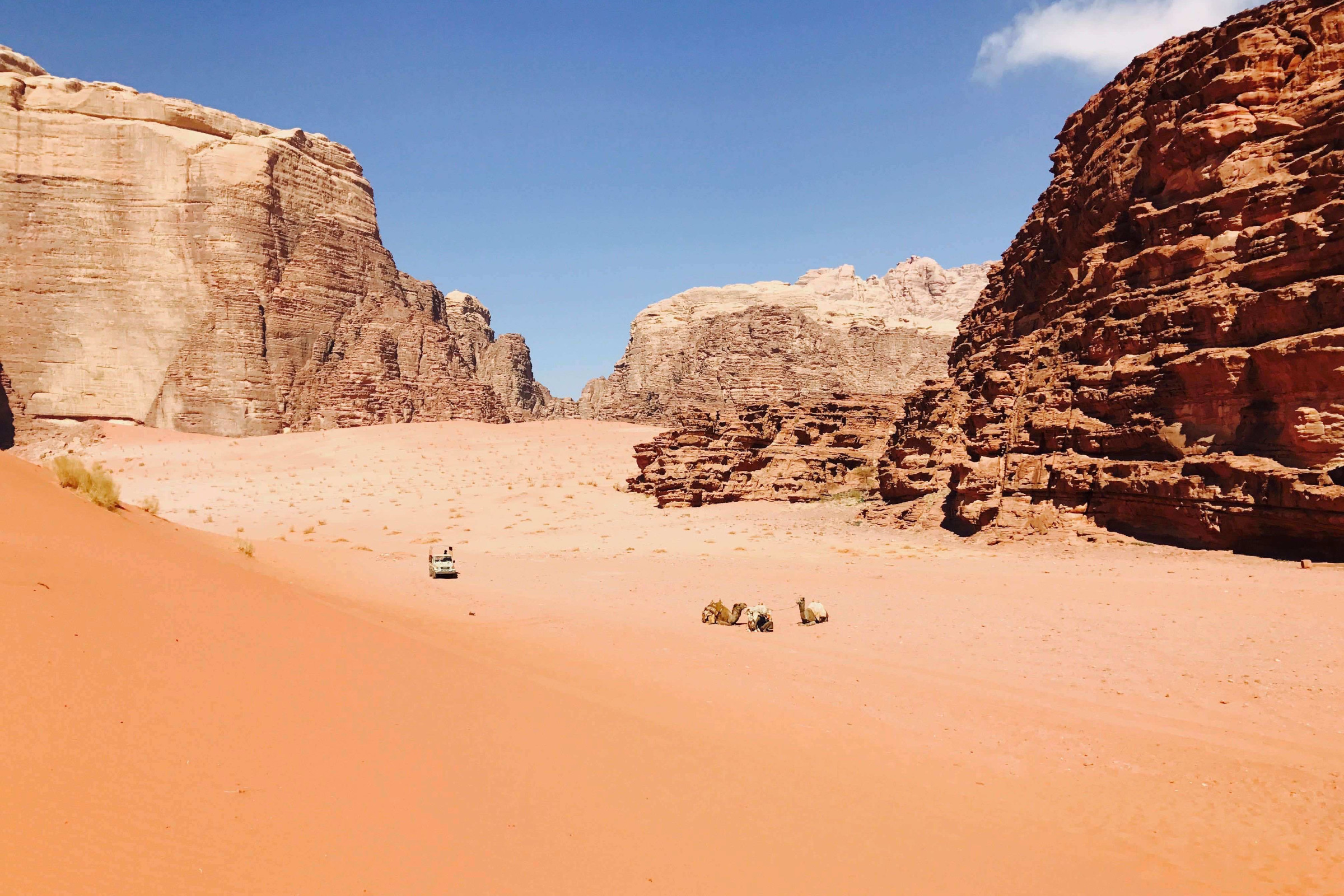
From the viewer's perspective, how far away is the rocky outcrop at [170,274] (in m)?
41.1

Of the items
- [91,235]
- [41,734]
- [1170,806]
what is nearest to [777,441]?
[1170,806]

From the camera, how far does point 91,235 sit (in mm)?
42031

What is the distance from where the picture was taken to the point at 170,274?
141 ft

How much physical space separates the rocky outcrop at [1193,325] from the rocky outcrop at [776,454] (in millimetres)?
6999

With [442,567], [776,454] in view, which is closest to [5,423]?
[442,567]

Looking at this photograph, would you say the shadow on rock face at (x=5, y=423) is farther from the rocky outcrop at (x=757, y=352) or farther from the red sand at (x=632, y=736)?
the rocky outcrop at (x=757, y=352)

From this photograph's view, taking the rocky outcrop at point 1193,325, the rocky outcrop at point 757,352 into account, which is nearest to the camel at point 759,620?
the rocky outcrop at point 1193,325

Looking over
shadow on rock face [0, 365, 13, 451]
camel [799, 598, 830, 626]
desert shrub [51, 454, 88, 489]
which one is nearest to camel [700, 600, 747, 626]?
camel [799, 598, 830, 626]

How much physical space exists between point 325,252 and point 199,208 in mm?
6657

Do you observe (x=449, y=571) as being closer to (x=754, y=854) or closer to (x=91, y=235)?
(x=754, y=854)

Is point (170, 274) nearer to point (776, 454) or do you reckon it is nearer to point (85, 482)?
point (776, 454)

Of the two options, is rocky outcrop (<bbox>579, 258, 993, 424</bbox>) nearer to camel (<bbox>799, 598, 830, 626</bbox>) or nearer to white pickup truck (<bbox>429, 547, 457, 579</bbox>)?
white pickup truck (<bbox>429, 547, 457, 579</bbox>)

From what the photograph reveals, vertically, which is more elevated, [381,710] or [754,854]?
[381,710]

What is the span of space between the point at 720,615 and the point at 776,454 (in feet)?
59.6
